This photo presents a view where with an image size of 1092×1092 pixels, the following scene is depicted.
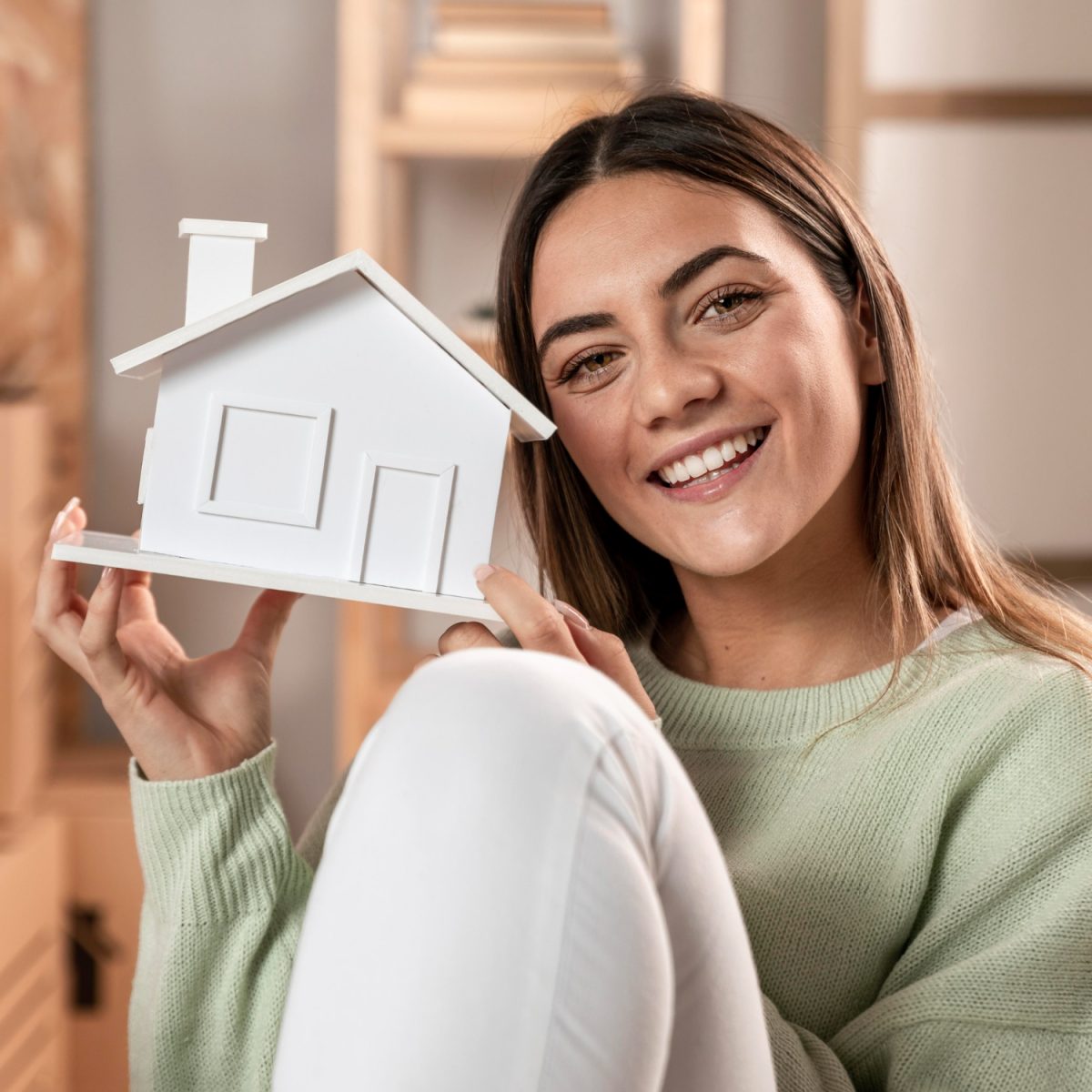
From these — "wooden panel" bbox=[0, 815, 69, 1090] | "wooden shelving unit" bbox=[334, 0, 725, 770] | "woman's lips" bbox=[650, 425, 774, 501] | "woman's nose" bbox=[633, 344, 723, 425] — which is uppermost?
"wooden shelving unit" bbox=[334, 0, 725, 770]

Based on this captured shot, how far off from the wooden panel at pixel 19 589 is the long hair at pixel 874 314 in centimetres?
104

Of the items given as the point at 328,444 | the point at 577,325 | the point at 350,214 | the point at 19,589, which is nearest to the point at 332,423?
the point at 328,444

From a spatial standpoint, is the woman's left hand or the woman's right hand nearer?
the woman's left hand

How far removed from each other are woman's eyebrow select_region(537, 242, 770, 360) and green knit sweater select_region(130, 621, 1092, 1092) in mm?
373

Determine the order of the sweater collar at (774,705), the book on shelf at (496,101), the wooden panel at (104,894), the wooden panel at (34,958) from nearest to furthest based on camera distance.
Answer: the sweater collar at (774,705)
the wooden panel at (34,958)
the book on shelf at (496,101)
the wooden panel at (104,894)

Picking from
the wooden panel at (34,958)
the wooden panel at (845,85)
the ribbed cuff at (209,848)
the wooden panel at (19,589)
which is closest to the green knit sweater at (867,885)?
the ribbed cuff at (209,848)

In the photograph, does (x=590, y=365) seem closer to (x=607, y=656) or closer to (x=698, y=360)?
(x=698, y=360)

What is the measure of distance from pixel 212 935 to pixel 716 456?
533mm

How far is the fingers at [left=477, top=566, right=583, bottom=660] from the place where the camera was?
900 millimetres

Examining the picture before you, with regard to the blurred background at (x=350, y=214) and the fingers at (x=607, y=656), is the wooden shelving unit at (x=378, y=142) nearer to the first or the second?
the blurred background at (x=350, y=214)

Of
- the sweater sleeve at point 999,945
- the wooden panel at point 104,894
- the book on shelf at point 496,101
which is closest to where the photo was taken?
the sweater sleeve at point 999,945

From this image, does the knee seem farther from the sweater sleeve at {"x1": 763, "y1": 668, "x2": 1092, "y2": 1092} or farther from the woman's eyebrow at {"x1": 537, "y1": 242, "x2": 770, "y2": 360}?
the woman's eyebrow at {"x1": 537, "y1": 242, "x2": 770, "y2": 360}

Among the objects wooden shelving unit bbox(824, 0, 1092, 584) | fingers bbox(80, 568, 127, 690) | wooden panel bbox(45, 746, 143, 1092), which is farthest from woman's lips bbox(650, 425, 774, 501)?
wooden panel bbox(45, 746, 143, 1092)

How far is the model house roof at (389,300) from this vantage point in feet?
3.20
